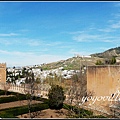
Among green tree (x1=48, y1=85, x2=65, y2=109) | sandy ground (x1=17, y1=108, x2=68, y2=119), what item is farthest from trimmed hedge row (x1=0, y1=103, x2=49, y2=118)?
green tree (x1=48, y1=85, x2=65, y2=109)

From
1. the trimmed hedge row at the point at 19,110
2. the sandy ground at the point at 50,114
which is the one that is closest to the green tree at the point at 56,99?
the sandy ground at the point at 50,114

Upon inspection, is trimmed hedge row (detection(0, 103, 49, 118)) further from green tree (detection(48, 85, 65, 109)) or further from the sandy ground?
green tree (detection(48, 85, 65, 109))

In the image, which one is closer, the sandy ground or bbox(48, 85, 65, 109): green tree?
the sandy ground

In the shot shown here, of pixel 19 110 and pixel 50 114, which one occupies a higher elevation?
pixel 19 110

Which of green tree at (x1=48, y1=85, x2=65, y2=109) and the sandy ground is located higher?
green tree at (x1=48, y1=85, x2=65, y2=109)

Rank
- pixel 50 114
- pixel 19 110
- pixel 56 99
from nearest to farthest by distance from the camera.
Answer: pixel 19 110, pixel 50 114, pixel 56 99

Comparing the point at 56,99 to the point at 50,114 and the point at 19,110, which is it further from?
the point at 19,110

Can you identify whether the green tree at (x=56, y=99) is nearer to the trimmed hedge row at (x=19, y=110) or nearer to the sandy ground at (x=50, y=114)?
the sandy ground at (x=50, y=114)

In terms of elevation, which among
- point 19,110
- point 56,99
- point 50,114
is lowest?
point 50,114

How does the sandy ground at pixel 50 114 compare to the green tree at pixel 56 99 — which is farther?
the green tree at pixel 56 99

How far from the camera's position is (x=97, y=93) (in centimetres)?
1211

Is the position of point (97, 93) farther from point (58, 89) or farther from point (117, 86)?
point (58, 89)

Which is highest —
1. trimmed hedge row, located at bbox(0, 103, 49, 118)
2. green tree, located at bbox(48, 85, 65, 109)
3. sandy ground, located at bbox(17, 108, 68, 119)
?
green tree, located at bbox(48, 85, 65, 109)

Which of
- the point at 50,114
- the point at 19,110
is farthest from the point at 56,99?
the point at 19,110
